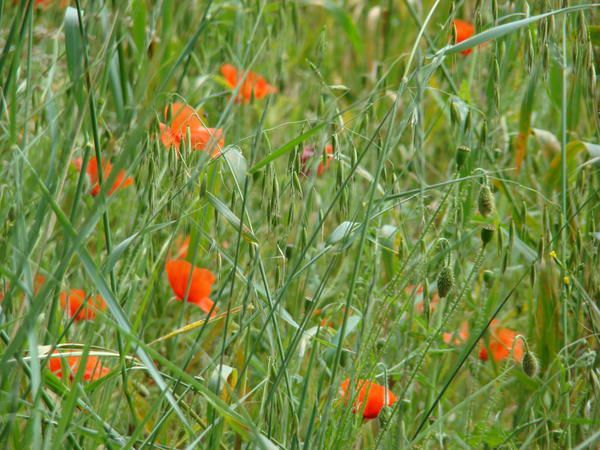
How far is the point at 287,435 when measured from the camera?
0.99m

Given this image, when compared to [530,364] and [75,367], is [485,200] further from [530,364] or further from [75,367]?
[75,367]

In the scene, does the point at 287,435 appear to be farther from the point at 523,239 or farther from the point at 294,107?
the point at 294,107

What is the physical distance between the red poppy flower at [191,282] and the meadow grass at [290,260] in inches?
1.3

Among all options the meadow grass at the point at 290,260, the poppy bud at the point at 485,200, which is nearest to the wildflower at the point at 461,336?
the meadow grass at the point at 290,260

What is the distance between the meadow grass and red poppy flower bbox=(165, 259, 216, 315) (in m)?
0.03

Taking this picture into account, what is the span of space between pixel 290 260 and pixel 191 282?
0.18 m

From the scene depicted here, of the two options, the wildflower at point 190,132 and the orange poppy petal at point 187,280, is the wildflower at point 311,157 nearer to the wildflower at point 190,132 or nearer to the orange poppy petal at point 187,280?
the wildflower at point 190,132

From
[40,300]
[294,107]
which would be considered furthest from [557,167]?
[40,300]

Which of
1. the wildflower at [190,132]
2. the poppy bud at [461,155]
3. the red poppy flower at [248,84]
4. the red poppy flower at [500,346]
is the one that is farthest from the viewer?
the red poppy flower at [248,84]

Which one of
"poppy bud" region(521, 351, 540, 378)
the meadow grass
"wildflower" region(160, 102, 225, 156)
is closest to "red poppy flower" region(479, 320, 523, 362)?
the meadow grass

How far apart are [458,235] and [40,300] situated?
0.56 metres

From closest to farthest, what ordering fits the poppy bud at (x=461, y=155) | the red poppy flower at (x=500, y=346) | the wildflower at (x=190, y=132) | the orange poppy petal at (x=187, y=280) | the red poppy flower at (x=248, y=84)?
the wildflower at (x=190, y=132)
the poppy bud at (x=461, y=155)
the orange poppy petal at (x=187, y=280)
the red poppy flower at (x=500, y=346)
the red poppy flower at (x=248, y=84)

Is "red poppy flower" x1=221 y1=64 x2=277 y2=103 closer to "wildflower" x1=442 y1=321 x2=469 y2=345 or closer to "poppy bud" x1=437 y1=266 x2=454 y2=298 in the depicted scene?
"wildflower" x1=442 y1=321 x2=469 y2=345

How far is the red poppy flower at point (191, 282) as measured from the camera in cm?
123
